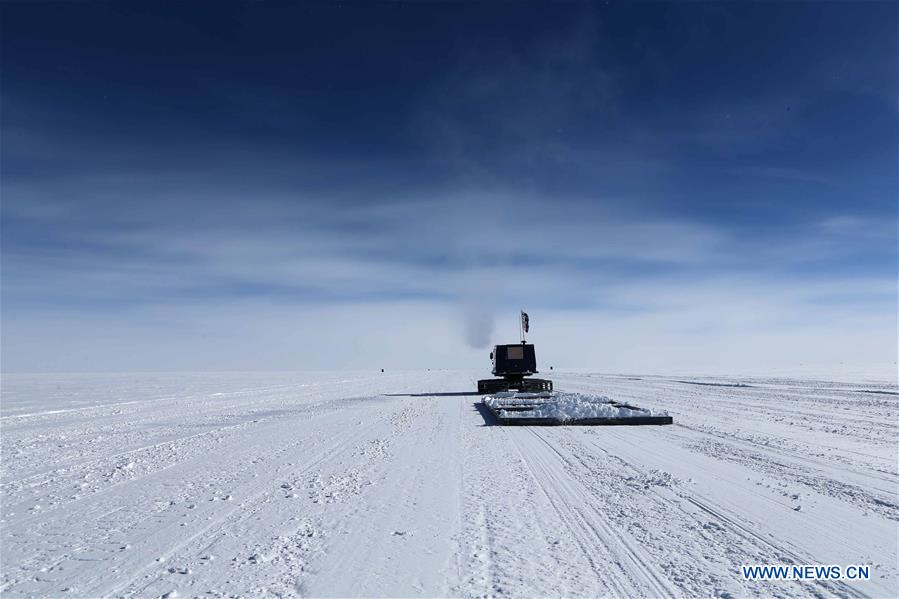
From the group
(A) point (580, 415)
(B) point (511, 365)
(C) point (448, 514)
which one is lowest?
(C) point (448, 514)

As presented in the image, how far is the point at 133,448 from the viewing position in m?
12.3

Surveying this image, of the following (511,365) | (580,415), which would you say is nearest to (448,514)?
(580,415)

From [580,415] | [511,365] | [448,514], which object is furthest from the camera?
[511,365]

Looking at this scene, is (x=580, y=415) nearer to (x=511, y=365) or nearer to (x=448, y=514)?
(x=448, y=514)

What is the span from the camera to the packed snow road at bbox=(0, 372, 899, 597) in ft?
15.2

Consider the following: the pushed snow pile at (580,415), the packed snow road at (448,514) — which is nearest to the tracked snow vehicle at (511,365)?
the pushed snow pile at (580,415)

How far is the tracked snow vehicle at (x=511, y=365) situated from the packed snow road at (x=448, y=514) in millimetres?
16840

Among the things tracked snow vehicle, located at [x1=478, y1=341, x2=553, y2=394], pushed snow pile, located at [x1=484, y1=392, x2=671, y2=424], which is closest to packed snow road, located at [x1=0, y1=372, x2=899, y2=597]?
pushed snow pile, located at [x1=484, y1=392, x2=671, y2=424]

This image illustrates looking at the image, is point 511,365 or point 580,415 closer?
point 580,415

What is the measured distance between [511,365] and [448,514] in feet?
83.1

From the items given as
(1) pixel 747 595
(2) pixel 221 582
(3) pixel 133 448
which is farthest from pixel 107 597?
(3) pixel 133 448

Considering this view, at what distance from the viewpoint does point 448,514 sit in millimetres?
6512

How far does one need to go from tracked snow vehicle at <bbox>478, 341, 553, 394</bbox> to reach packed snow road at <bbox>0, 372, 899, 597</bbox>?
55.2 ft

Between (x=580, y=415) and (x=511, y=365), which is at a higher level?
(x=511, y=365)
